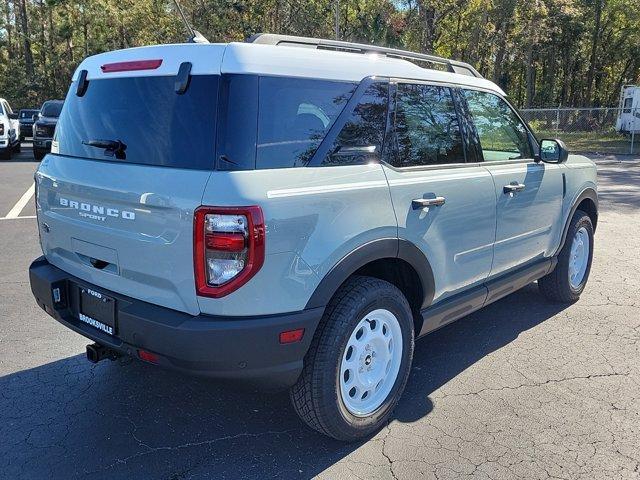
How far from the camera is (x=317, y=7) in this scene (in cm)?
3400

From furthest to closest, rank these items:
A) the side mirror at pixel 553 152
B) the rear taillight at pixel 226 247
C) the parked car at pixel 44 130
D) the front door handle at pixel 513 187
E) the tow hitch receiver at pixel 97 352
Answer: the parked car at pixel 44 130 → the side mirror at pixel 553 152 → the front door handle at pixel 513 187 → the tow hitch receiver at pixel 97 352 → the rear taillight at pixel 226 247

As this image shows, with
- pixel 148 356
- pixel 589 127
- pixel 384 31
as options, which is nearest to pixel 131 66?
pixel 148 356

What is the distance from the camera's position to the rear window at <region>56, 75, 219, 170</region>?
2455mm

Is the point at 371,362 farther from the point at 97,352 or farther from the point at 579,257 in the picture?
the point at 579,257

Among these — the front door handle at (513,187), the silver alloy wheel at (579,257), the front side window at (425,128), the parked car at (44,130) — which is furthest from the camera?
the parked car at (44,130)

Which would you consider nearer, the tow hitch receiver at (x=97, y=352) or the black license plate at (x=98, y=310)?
the black license plate at (x=98, y=310)

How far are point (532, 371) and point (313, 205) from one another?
2.26m

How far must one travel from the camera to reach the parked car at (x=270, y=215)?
7.78ft

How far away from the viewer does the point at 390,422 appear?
320 cm

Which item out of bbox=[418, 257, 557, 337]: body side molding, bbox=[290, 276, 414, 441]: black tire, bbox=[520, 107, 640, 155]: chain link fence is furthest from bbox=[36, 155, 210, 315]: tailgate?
bbox=[520, 107, 640, 155]: chain link fence

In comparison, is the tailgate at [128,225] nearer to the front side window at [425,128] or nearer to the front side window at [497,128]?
the front side window at [425,128]

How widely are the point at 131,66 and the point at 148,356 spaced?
4.79ft

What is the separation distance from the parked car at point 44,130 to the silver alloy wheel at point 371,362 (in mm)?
17796

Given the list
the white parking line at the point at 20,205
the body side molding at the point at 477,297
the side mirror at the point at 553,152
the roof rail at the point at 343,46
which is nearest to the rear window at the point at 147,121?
the roof rail at the point at 343,46
